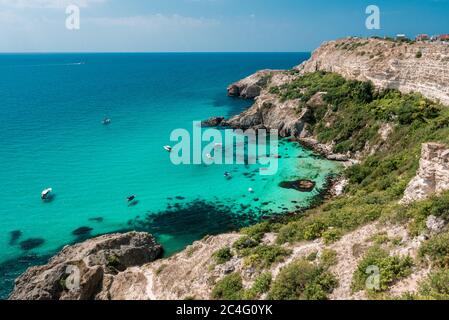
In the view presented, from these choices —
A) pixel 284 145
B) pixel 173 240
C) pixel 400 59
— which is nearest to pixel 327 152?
pixel 284 145

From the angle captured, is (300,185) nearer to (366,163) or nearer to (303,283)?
(366,163)

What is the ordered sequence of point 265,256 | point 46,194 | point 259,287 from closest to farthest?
point 259,287
point 265,256
point 46,194

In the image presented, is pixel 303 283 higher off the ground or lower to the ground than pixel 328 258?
lower

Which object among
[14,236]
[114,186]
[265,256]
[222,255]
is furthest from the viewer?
[114,186]

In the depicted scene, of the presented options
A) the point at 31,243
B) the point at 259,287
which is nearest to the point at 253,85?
the point at 31,243

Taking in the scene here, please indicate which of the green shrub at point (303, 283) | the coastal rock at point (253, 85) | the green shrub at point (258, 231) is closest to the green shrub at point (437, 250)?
the green shrub at point (303, 283)

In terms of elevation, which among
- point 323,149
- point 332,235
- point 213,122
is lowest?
point 332,235

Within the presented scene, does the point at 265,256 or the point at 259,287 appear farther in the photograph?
the point at 265,256

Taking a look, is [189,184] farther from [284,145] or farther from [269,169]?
[284,145]
